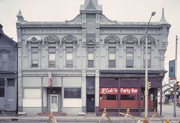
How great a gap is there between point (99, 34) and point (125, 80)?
6383mm

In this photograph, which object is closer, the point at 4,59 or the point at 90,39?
the point at 90,39

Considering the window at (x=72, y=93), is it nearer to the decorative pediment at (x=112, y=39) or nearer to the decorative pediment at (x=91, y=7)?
the decorative pediment at (x=112, y=39)

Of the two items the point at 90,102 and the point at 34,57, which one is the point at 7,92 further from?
the point at 90,102

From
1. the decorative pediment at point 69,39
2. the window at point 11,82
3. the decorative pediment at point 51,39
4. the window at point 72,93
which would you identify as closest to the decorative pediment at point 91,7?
the decorative pediment at point 69,39

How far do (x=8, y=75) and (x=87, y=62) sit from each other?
9836mm

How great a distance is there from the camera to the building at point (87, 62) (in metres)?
28.4

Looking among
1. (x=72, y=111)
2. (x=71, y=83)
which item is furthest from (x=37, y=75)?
(x=72, y=111)

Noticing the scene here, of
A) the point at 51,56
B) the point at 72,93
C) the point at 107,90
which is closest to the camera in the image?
the point at 107,90

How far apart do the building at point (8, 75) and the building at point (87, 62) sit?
0.97 m

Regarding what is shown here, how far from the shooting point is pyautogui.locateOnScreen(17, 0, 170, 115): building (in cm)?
2842

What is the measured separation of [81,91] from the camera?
28.6m

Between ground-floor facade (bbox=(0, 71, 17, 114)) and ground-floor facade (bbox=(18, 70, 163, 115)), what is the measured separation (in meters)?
0.86

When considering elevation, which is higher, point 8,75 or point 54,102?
point 8,75

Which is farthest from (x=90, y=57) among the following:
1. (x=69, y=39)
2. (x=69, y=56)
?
(x=69, y=39)
